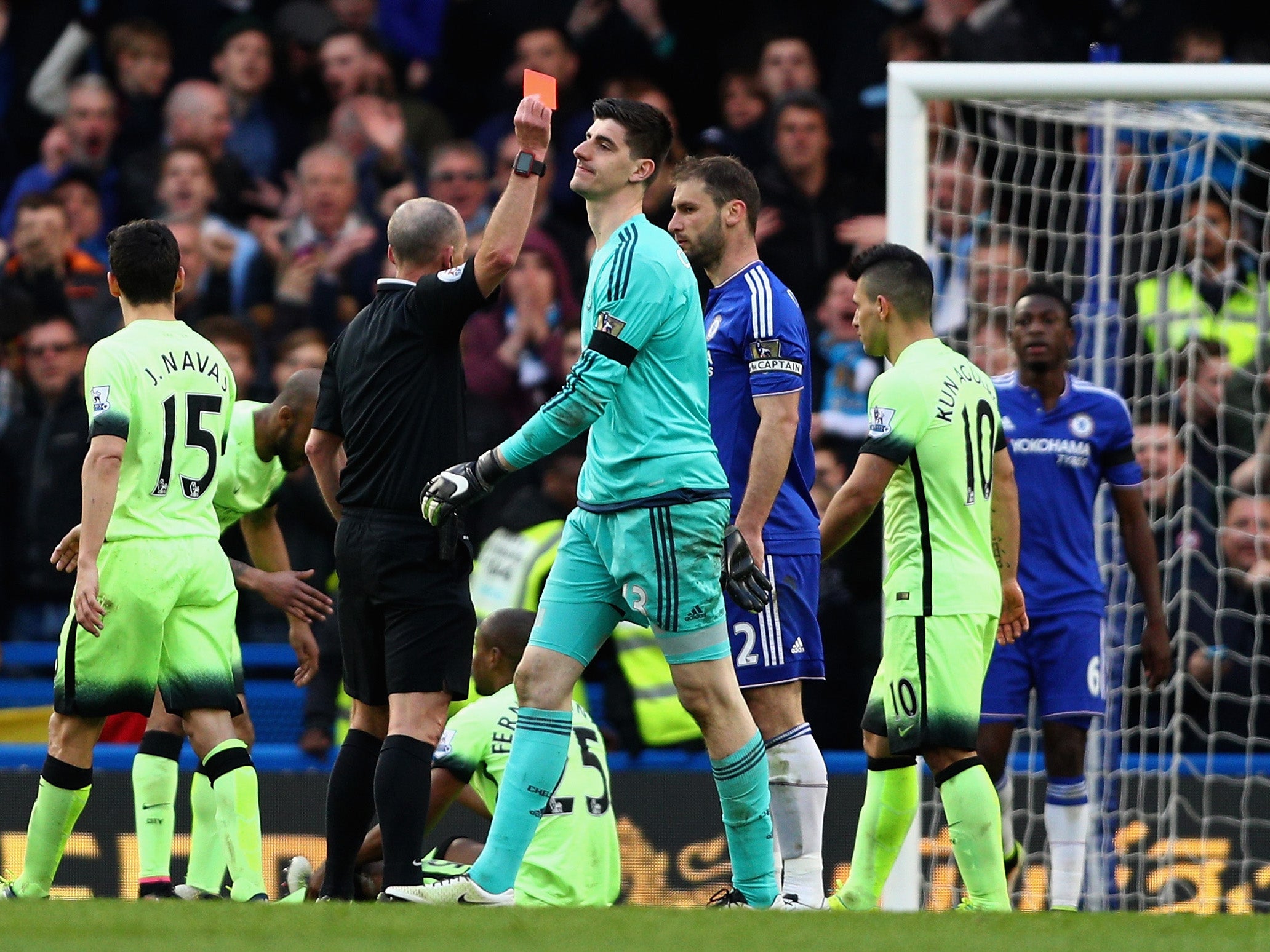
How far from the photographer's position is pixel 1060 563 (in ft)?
24.2

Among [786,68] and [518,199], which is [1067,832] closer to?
[518,199]

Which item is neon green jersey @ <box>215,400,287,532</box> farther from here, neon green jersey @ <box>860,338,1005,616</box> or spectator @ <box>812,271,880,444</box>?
spectator @ <box>812,271,880,444</box>

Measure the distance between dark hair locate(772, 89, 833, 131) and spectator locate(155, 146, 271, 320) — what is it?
2984 mm

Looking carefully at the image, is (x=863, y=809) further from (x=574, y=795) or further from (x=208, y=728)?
(x=208, y=728)

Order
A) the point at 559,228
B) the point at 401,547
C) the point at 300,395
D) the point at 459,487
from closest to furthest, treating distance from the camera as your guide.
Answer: the point at 459,487, the point at 401,547, the point at 300,395, the point at 559,228

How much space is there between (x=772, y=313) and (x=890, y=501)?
0.74 metres

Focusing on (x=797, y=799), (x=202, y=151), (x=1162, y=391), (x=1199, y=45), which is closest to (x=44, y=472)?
(x=202, y=151)

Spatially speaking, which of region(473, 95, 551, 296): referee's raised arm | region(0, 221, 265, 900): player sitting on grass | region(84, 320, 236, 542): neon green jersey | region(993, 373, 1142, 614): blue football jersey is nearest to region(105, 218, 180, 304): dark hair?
region(0, 221, 265, 900): player sitting on grass

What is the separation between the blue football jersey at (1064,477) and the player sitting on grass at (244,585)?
275cm

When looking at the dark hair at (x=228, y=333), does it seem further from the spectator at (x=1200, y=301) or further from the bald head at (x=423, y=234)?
the spectator at (x=1200, y=301)

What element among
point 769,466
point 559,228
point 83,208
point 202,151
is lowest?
point 769,466

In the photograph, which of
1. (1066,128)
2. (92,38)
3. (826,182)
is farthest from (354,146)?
(1066,128)

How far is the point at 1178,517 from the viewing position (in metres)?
9.08

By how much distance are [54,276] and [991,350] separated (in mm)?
5100
